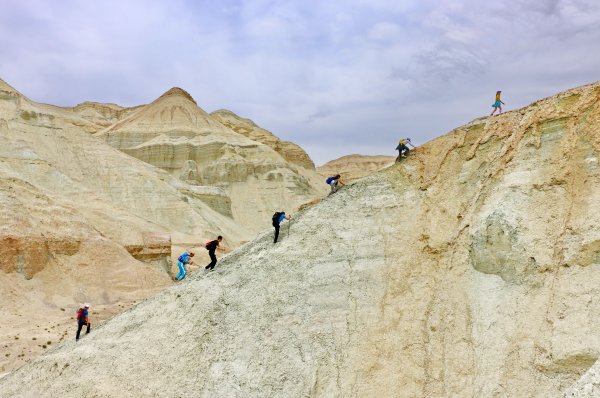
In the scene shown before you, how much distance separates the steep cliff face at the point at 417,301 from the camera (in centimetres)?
955

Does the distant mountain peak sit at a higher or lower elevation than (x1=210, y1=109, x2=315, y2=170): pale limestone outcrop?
higher

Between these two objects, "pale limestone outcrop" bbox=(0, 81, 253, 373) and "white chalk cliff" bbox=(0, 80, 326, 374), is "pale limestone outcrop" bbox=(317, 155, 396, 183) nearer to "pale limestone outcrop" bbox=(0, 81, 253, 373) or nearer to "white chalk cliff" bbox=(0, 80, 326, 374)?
"white chalk cliff" bbox=(0, 80, 326, 374)

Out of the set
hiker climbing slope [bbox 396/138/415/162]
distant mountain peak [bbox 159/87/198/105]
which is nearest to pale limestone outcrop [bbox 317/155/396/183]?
distant mountain peak [bbox 159/87/198/105]

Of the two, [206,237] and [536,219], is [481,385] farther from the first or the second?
[206,237]

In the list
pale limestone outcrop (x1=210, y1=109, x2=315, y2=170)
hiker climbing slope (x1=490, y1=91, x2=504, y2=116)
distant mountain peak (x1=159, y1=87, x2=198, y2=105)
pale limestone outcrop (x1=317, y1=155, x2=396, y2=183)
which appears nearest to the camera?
hiker climbing slope (x1=490, y1=91, x2=504, y2=116)

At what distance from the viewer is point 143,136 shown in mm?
71312

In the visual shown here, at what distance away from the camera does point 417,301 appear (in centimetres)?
1112

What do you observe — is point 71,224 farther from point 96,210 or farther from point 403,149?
point 403,149

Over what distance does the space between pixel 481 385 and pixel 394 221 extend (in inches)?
185

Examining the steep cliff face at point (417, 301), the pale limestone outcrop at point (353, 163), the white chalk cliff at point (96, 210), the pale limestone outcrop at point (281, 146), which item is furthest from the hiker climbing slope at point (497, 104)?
the pale limestone outcrop at point (353, 163)

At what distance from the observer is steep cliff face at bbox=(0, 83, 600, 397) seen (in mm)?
9555

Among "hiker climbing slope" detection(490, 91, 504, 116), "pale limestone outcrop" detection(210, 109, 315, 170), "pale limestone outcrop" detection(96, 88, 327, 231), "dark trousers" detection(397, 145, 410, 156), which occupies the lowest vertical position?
"dark trousers" detection(397, 145, 410, 156)

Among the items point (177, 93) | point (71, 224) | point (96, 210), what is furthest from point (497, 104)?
point (177, 93)

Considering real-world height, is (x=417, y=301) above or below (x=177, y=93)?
below
